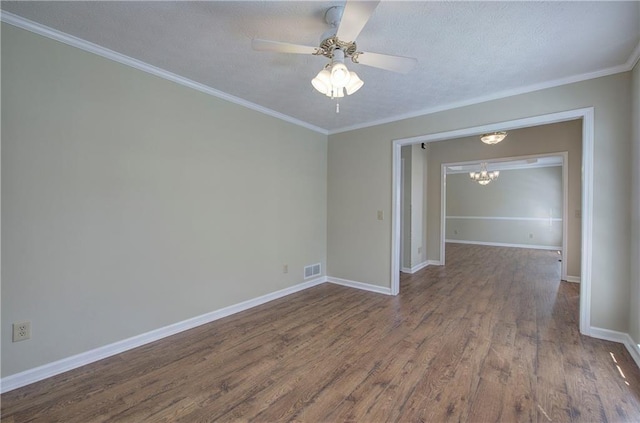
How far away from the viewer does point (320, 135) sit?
→ 14.3ft

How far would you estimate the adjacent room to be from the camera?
1.73 m

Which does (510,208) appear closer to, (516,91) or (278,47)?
(516,91)

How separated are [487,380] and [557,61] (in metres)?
2.67

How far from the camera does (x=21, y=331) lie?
1846 mm

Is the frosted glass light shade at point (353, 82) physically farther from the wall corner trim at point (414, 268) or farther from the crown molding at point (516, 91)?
the wall corner trim at point (414, 268)

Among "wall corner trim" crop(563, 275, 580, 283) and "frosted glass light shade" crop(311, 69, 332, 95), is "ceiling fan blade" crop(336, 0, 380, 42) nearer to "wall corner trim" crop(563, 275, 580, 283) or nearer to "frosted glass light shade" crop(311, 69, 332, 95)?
"frosted glass light shade" crop(311, 69, 332, 95)

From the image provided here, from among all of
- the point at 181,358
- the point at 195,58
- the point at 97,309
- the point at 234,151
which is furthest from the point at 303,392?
the point at 195,58

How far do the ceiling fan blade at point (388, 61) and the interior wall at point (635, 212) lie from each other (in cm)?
202

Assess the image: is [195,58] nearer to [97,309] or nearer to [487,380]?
[97,309]

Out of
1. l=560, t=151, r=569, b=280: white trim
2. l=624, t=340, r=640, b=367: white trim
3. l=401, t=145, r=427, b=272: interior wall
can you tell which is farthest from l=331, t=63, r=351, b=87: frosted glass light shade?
l=560, t=151, r=569, b=280: white trim

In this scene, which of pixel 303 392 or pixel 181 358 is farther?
pixel 181 358

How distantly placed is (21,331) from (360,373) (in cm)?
242

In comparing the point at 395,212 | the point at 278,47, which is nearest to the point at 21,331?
the point at 278,47

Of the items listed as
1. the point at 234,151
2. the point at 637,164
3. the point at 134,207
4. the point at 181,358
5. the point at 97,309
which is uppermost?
the point at 234,151
